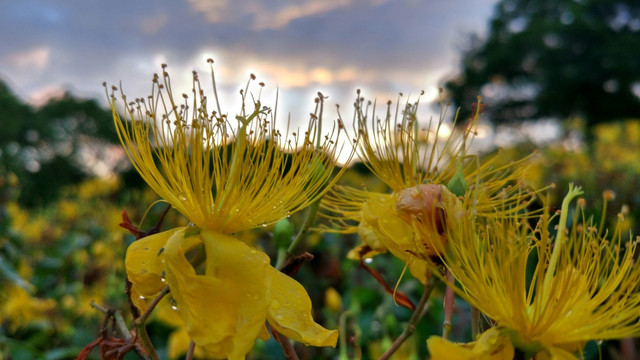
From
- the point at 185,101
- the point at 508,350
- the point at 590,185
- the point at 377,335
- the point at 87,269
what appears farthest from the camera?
the point at 590,185

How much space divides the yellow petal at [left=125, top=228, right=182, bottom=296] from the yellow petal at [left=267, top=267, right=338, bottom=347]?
0.77 feet

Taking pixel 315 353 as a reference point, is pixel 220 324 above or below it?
above

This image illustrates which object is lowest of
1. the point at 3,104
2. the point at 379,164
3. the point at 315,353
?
the point at 315,353

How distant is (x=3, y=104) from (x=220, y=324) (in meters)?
19.6

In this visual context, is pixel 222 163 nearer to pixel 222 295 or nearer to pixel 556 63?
pixel 222 295

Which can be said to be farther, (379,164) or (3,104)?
(3,104)

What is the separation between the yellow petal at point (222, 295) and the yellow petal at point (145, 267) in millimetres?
75

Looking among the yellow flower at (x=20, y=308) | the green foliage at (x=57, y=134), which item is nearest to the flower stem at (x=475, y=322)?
the yellow flower at (x=20, y=308)

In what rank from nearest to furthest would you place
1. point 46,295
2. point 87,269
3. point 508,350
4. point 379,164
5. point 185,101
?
point 508,350 < point 185,101 < point 379,164 < point 46,295 < point 87,269

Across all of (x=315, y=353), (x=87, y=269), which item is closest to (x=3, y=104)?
(x=87, y=269)

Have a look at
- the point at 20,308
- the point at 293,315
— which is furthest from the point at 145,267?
the point at 20,308

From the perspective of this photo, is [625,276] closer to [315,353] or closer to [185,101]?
[185,101]

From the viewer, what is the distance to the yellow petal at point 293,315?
3.30ft

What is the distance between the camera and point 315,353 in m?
3.31
